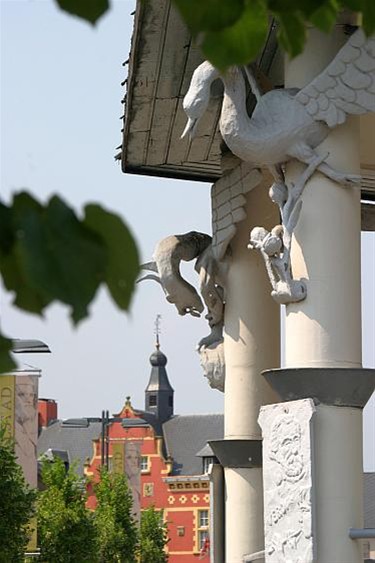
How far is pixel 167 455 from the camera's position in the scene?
80.3 meters

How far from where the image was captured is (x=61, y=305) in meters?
1.81

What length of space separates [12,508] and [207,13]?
22551 millimetres

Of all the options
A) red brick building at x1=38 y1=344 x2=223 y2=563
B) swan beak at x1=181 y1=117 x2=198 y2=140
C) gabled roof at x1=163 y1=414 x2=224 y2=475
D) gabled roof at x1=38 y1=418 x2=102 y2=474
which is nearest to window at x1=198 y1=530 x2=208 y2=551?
red brick building at x1=38 y1=344 x2=223 y2=563

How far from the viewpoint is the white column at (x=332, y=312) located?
6527 millimetres

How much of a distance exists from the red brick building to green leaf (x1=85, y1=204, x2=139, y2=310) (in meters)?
71.5

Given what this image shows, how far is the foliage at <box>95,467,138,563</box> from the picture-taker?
44500 mm

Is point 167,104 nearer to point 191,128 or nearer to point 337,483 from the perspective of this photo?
point 191,128

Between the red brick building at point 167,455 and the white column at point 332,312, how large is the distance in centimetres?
6660

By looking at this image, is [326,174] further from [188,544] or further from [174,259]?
[188,544]

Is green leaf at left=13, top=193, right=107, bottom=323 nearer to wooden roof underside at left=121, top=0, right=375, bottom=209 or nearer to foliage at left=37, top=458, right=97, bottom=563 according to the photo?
wooden roof underside at left=121, top=0, right=375, bottom=209

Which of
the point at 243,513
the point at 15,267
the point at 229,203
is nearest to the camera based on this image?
the point at 15,267

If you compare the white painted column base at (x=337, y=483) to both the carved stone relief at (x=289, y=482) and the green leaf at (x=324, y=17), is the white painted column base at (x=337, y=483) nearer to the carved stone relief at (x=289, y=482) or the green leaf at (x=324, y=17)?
the carved stone relief at (x=289, y=482)

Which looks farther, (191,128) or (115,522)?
(115,522)

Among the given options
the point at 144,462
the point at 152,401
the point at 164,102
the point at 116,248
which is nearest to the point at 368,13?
the point at 116,248
